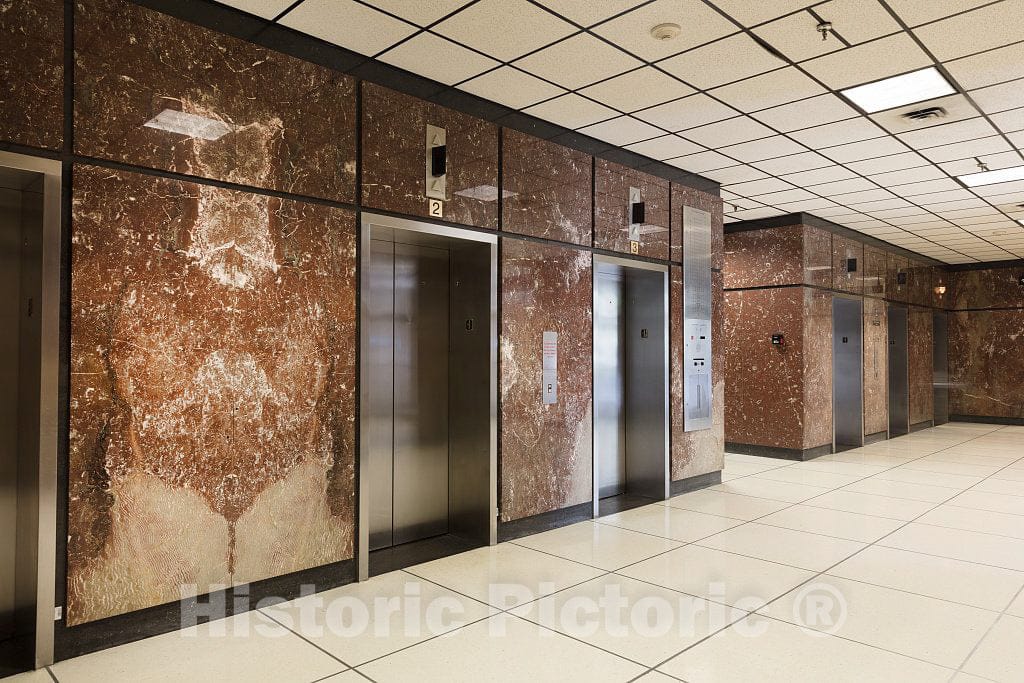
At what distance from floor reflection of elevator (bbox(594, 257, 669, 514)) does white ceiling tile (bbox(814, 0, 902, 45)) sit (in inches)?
126

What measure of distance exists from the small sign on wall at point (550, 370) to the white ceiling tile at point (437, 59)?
230 centimetres

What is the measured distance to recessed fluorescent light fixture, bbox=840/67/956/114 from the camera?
515cm

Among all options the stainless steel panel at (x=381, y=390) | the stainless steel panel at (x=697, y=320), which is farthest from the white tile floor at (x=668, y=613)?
the stainless steel panel at (x=697, y=320)

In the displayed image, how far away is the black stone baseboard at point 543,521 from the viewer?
5.74 metres

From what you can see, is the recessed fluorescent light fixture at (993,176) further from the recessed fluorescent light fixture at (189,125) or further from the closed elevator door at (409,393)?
the recessed fluorescent light fixture at (189,125)

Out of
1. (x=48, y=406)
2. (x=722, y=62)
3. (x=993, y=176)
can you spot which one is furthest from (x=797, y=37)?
(x=993, y=176)

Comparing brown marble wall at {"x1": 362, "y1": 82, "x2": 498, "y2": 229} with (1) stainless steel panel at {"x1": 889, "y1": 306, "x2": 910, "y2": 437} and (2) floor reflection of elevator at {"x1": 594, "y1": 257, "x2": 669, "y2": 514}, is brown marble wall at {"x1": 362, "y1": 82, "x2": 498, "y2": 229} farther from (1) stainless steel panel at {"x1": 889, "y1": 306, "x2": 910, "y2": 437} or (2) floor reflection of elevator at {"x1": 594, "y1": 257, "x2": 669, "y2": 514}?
(1) stainless steel panel at {"x1": 889, "y1": 306, "x2": 910, "y2": 437}

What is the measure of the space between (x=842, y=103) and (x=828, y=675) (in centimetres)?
447

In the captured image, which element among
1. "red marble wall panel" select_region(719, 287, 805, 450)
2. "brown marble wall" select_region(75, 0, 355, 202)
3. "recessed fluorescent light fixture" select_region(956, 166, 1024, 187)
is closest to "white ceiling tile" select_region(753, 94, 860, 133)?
"recessed fluorescent light fixture" select_region(956, 166, 1024, 187)

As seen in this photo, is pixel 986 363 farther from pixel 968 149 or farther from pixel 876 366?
pixel 968 149

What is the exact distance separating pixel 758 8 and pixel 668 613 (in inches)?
146

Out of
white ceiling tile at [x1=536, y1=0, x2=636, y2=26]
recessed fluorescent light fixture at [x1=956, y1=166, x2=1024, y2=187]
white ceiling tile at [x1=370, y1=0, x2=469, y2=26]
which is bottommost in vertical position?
recessed fluorescent light fixture at [x1=956, y1=166, x2=1024, y2=187]

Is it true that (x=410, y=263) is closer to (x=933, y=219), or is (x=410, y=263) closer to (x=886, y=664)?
(x=886, y=664)

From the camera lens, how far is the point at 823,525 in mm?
6316
